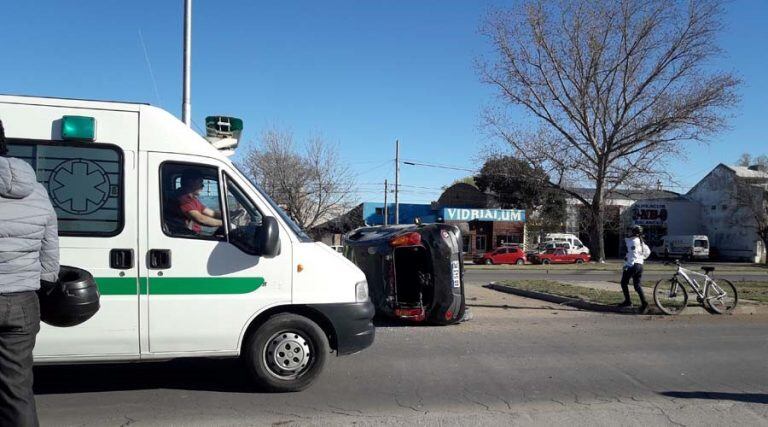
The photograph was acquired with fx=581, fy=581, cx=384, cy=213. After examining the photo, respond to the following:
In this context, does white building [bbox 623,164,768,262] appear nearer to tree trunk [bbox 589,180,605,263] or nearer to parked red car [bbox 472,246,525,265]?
tree trunk [bbox 589,180,605,263]

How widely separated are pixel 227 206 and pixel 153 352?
142 cm

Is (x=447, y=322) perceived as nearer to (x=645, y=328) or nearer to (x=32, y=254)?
(x=645, y=328)

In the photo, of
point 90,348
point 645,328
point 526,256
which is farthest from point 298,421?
point 526,256

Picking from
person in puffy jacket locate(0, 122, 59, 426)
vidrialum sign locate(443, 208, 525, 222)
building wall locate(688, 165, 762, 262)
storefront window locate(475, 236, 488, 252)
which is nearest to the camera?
person in puffy jacket locate(0, 122, 59, 426)

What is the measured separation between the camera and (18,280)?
312cm

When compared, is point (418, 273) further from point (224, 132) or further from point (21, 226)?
point (21, 226)

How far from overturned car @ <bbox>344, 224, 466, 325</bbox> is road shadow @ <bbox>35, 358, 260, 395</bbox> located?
2.97 meters

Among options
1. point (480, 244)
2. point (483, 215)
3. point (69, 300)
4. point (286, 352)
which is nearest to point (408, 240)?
point (286, 352)

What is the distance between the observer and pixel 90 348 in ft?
16.2

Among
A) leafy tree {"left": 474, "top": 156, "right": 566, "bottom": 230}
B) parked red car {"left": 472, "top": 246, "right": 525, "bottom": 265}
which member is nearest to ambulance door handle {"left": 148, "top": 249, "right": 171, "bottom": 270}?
parked red car {"left": 472, "top": 246, "right": 525, "bottom": 265}

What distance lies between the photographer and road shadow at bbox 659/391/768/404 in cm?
540

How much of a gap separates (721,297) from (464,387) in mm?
7663

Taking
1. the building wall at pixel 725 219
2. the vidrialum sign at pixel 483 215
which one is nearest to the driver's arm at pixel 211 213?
the vidrialum sign at pixel 483 215

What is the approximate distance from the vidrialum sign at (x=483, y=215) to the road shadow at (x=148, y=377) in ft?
140
